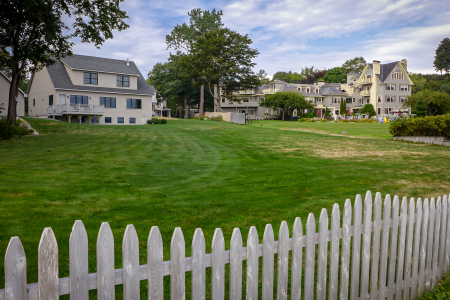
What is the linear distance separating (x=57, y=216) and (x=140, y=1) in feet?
57.3

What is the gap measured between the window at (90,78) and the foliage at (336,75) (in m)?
76.1

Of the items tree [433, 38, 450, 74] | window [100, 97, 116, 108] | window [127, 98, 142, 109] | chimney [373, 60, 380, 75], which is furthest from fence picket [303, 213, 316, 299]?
tree [433, 38, 450, 74]

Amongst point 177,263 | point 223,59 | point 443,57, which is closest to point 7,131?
point 177,263

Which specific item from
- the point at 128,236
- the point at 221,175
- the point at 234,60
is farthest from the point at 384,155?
the point at 234,60

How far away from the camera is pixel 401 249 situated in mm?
4289

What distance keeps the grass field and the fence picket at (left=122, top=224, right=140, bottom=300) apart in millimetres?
2214

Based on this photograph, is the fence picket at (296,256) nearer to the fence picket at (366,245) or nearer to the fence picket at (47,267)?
the fence picket at (366,245)

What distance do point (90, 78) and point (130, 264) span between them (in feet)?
145

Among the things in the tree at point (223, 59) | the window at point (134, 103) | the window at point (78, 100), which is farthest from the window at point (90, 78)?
the tree at point (223, 59)

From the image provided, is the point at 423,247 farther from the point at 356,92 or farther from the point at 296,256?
the point at 356,92

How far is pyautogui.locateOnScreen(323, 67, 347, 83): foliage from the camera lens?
3974 inches

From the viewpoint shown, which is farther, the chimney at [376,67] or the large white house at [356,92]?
the large white house at [356,92]

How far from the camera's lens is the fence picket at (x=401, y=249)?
167 inches

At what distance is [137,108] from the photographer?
150 feet
